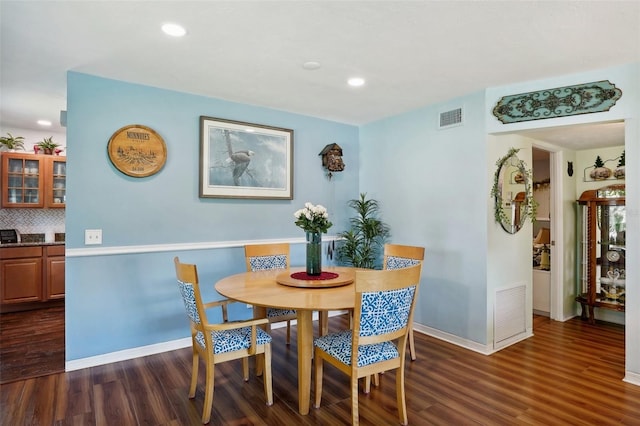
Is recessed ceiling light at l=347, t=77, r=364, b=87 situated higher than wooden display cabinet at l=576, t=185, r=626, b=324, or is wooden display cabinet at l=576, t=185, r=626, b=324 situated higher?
recessed ceiling light at l=347, t=77, r=364, b=87

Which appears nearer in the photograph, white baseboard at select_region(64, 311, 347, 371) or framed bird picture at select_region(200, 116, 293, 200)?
white baseboard at select_region(64, 311, 347, 371)

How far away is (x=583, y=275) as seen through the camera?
4.41 meters

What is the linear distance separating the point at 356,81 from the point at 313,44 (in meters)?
0.79

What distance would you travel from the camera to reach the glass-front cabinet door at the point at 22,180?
4611 millimetres

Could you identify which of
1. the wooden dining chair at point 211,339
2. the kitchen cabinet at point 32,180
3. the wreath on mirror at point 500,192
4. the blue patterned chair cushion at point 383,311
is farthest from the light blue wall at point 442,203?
the kitchen cabinet at point 32,180

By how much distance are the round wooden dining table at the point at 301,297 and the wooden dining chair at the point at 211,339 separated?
200 millimetres

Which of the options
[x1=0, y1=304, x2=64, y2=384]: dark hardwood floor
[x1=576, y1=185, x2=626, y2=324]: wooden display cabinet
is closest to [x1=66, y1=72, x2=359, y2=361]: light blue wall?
[x1=0, y1=304, x2=64, y2=384]: dark hardwood floor

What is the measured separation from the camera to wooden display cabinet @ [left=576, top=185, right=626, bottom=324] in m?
3.94

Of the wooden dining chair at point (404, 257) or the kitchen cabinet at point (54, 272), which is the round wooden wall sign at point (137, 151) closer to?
the wooden dining chair at point (404, 257)

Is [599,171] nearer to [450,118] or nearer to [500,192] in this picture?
[500,192]

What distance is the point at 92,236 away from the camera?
2.98 m

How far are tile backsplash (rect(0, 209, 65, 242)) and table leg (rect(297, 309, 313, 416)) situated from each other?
15.3ft

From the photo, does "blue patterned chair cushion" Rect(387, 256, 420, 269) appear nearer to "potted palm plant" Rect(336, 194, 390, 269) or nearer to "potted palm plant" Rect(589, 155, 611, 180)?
"potted palm plant" Rect(336, 194, 390, 269)

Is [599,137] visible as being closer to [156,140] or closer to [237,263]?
[237,263]
